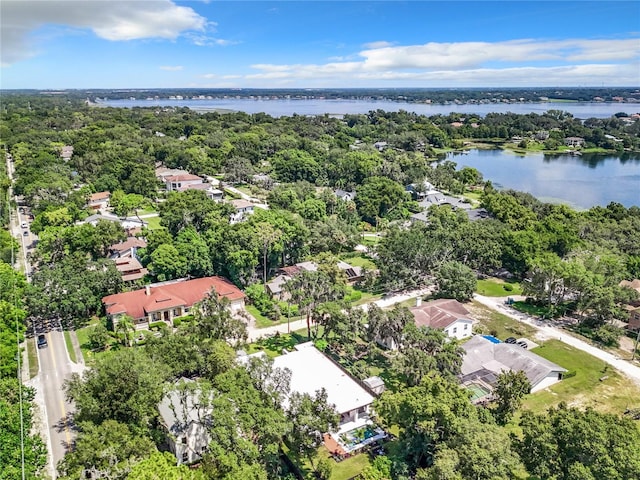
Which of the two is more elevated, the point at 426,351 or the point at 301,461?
the point at 426,351

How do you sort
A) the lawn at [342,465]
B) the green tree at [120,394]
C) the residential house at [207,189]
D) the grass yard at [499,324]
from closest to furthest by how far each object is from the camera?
the green tree at [120,394] → the lawn at [342,465] → the grass yard at [499,324] → the residential house at [207,189]

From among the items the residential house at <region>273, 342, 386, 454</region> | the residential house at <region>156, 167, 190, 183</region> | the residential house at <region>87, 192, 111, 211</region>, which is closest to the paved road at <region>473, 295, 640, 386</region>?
the residential house at <region>273, 342, 386, 454</region>

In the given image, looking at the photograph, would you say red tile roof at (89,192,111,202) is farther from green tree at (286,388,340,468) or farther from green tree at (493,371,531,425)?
green tree at (493,371,531,425)

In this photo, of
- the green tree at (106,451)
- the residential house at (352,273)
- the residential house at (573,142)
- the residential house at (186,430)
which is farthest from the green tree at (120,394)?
the residential house at (573,142)

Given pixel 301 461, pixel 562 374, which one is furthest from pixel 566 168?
pixel 301 461

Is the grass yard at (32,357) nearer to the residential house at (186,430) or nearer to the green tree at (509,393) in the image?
the residential house at (186,430)

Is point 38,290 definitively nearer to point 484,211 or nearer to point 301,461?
point 301,461
